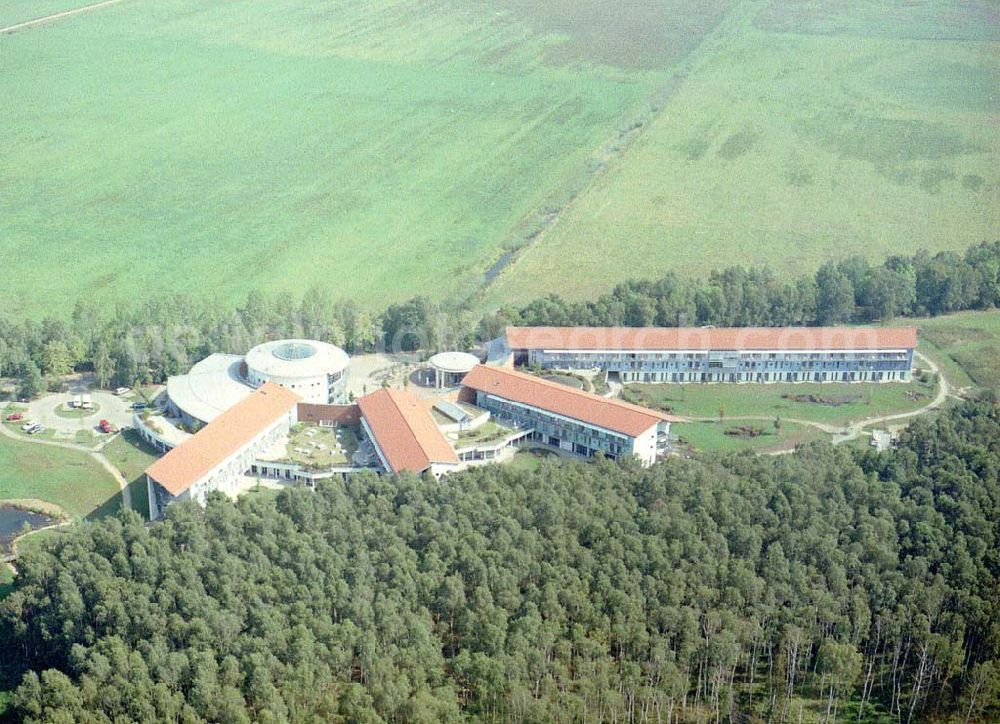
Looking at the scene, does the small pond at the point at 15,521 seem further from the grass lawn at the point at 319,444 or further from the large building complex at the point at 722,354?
the large building complex at the point at 722,354

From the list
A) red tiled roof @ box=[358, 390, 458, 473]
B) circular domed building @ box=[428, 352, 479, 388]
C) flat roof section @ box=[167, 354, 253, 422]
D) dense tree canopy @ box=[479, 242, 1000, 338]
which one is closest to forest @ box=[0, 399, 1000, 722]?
red tiled roof @ box=[358, 390, 458, 473]

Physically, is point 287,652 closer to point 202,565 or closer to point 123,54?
point 202,565

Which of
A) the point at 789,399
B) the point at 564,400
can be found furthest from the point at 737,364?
the point at 564,400

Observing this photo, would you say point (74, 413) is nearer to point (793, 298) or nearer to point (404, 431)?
point (404, 431)

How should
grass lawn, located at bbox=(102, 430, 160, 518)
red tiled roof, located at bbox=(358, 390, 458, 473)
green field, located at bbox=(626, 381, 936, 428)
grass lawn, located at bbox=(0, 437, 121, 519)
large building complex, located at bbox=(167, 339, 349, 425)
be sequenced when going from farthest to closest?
green field, located at bbox=(626, 381, 936, 428) → large building complex, located at bbox=(167, 339, 349, 425) → grass lawn, located at bbox=(102, 430, 160, 518) → red tiled roof, located at bbox=(358, 390, 458, 473) → grass lawn, located at bbox=(0, 437, 121, 519)

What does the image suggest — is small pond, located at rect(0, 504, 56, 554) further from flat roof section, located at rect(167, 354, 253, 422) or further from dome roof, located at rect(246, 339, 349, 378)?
dome roof, located at rect(246, 339, 349, 378)

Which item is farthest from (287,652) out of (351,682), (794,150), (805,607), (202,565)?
(794,150)

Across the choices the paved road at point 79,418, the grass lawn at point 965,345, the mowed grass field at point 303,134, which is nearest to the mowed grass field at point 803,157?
the mowed grass field at point 303,134
